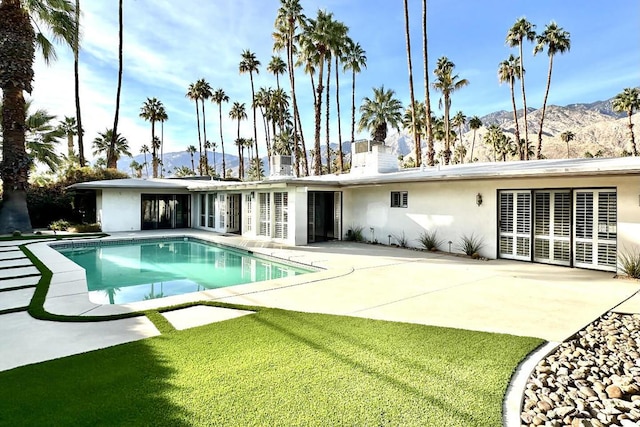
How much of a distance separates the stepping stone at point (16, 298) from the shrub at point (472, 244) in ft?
37.8

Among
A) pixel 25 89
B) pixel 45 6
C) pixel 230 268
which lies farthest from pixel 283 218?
pixel 45 6

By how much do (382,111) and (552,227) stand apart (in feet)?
71.6

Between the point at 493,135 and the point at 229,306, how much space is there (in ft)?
182

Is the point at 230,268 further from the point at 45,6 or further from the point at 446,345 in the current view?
the point at 45,6

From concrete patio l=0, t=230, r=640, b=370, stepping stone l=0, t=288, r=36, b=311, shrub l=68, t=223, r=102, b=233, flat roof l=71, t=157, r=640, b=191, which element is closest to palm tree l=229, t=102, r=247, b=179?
flat roof l=71, t=157, r=640, b=191

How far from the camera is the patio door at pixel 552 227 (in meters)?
10.1

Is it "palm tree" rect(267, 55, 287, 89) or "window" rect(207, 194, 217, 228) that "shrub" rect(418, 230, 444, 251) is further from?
"palm tree" rect(267, 55, 287, 89)

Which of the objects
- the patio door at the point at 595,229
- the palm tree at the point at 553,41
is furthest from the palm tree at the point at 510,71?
the patio door at the point at 595,229

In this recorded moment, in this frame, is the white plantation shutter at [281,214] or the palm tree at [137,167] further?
the palm tree at [137,167]

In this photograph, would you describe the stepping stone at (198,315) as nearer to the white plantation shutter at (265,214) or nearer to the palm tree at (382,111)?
the white plantation shutter at (265,214)

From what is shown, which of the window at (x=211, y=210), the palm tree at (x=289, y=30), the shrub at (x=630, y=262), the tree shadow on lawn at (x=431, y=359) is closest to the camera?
the tree shadow on lawn at (x=431, y=359)

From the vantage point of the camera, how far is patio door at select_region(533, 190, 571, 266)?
10070 mm

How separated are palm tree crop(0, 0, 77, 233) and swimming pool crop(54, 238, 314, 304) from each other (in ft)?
16.0

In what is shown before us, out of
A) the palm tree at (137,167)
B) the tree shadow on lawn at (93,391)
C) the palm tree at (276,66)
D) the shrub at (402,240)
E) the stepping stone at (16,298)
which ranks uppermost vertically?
the palm tree at (276,66)
